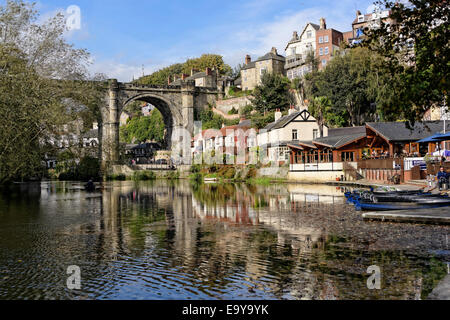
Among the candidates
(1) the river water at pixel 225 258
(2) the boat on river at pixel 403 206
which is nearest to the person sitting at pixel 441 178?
(2) the boat on river at pixel 403 206

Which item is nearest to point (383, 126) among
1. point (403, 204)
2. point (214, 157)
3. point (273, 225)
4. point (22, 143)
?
point (403, 204)

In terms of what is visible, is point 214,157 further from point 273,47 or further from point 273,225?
point 273,225

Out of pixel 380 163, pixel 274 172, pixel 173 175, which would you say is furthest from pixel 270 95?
pixel 380 163

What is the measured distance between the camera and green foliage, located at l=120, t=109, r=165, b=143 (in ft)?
389

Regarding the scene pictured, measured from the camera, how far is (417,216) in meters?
15.6

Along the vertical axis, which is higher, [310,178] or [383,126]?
[383,126]

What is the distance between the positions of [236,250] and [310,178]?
3714 cm

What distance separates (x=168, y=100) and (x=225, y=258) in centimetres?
8770

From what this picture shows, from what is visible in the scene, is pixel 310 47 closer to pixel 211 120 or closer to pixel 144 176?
pixel 211 120

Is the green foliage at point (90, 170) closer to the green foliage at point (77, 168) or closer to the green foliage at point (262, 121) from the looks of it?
the green foliage at point (77, 168)

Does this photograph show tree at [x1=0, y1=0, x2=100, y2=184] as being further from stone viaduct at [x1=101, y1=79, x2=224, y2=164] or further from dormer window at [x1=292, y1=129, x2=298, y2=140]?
stone viaduct at [x1=101, y1=79, x2=224, y2=164]
